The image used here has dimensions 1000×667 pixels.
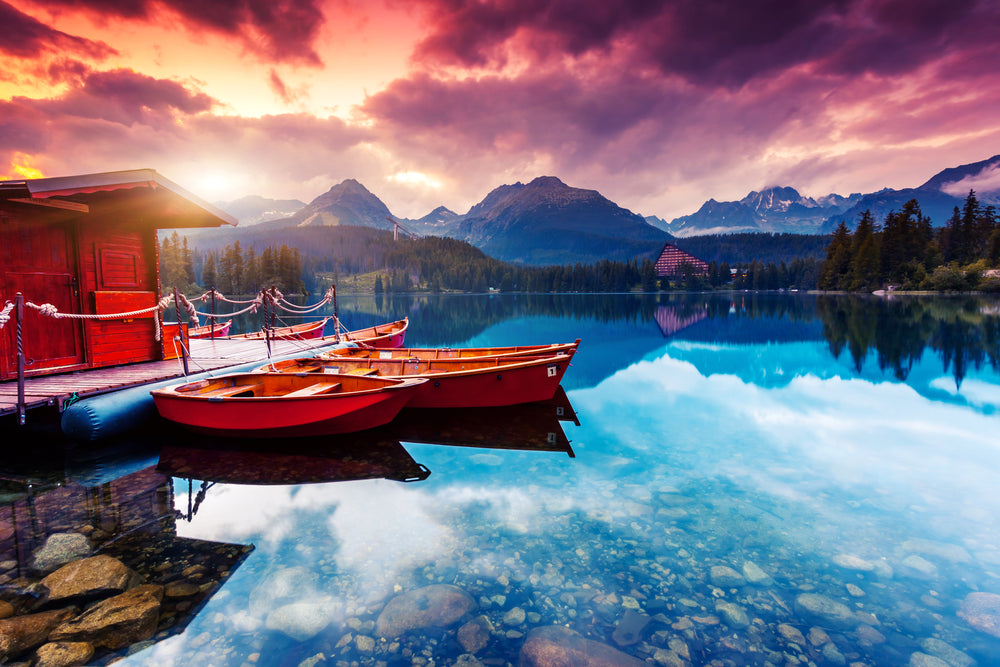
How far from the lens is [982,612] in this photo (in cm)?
507

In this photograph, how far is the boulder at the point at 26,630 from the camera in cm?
425

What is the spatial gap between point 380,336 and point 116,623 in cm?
1811

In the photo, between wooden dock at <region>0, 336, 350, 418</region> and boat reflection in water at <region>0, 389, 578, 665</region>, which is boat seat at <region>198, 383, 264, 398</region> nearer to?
boat reflection in water at <region>0, 389, 578, 665</region>

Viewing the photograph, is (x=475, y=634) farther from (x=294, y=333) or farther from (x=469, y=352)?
(x=294, y=333)

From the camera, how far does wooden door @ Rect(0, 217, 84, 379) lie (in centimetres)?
1032

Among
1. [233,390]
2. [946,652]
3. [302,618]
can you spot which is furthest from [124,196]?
[946,652]

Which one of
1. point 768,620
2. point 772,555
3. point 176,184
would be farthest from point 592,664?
point 176,184

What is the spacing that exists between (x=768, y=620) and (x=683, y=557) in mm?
1303

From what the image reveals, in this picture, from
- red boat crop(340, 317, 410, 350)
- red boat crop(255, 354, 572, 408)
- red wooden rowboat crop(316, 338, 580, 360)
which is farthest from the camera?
red boat crop(340, 317, 410, 350)

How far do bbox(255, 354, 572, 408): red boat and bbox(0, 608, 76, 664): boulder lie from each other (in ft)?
25.0

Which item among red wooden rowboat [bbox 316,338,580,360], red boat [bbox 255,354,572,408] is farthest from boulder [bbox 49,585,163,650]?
red wooden rowboat [bbox 316,338,580,360]

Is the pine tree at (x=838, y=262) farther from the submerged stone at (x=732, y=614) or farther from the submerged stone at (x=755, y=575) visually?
the submerged stone at (x=732, y=614)

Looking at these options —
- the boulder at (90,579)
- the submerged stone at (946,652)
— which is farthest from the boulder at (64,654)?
the submerged stone at (946,652)

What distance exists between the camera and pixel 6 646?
4.25 m
